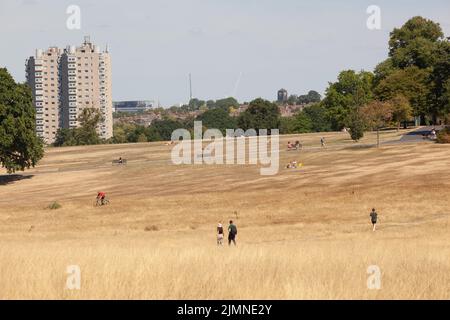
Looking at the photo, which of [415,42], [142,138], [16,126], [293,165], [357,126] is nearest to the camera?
[293,165]

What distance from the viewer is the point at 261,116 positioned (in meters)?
178

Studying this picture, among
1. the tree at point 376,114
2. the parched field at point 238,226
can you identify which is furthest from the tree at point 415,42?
the tree at point 376,114

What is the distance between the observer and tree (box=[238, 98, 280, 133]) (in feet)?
579

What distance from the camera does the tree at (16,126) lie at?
85188 millimetres

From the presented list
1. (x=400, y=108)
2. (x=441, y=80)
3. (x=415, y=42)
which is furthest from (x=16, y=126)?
(x=415, y=42)

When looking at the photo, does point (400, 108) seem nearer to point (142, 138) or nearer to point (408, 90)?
point (408, 90)

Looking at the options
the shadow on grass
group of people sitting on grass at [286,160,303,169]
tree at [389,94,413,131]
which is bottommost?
the shadow on grass

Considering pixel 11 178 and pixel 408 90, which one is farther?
pixel 408 90

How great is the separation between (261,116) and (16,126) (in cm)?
9860

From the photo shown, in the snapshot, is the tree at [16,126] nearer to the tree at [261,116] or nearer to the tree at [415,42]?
the tree at [415,42]

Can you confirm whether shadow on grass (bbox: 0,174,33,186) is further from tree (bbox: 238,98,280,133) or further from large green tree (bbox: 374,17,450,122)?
tree (bbox: 238,98,280,133)

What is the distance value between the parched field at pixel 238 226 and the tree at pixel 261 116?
53.7 meters

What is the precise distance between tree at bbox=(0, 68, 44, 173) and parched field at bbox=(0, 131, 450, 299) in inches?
132
